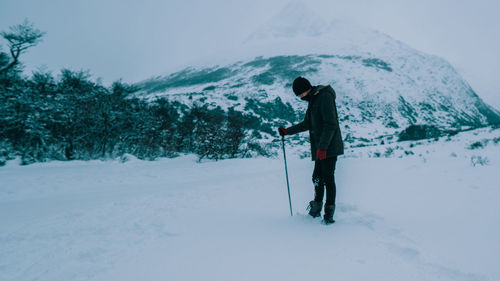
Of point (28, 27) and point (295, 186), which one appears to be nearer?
point (295, 186)

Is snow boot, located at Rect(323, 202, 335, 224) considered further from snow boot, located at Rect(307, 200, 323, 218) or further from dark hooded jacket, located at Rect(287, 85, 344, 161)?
dark hooded jacket, located at Rect(287, 85, 344, 161)

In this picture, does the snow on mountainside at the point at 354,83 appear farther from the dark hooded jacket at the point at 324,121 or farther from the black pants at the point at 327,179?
the black pants at the point at 327,179

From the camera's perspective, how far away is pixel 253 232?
8.11 feet

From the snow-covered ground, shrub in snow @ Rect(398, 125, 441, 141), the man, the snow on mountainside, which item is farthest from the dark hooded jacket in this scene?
the snow on mountainside

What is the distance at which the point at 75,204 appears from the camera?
362 centimetres

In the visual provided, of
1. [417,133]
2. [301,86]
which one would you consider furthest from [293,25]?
[301,86]

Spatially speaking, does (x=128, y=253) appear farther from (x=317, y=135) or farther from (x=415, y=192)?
(x=415, y=192)

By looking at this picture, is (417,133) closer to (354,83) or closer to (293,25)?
(354,83)

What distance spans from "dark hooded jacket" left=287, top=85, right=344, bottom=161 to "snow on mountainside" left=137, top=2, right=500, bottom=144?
1355 inches

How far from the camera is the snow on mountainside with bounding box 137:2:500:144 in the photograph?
Answer: 47.8 metres

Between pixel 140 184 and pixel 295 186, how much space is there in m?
3.49

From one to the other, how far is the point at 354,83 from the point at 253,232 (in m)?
67.9

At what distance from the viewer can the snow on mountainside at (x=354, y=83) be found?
157 ft

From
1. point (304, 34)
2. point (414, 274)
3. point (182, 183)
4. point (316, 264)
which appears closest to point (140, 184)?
point (182, 183)
